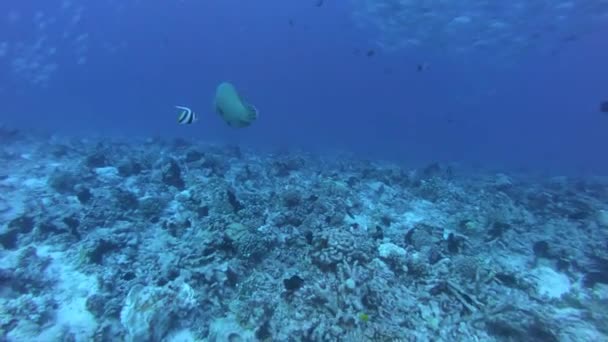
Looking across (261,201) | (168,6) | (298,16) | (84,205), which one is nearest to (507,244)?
(261,201)

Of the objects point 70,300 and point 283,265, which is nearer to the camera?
point 70,300

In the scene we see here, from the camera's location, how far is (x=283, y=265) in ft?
21.2

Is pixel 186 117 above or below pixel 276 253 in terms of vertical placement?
above

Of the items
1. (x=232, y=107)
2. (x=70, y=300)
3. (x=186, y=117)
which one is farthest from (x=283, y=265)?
(x=70, y=300)

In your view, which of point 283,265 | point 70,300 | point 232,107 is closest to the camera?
point 232,107

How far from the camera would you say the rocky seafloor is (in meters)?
5.29

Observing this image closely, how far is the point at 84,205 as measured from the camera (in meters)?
8.97

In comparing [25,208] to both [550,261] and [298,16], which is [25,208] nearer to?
[550,261]

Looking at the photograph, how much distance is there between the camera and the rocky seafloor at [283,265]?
17.4 ft

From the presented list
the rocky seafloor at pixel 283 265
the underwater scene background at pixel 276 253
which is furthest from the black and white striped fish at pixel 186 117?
the rocky seafloor at pixel 283 265

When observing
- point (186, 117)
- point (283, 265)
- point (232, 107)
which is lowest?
point (283, 265)

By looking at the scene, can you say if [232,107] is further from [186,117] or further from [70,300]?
[70,300]

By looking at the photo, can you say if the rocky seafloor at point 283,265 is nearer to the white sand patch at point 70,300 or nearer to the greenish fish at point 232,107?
the white sand patch at point 70,300

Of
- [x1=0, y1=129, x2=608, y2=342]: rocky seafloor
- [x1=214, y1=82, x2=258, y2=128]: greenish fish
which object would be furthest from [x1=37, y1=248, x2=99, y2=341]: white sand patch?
[x1=214, y1=82, x2=258, y2=128]: greenish fish
